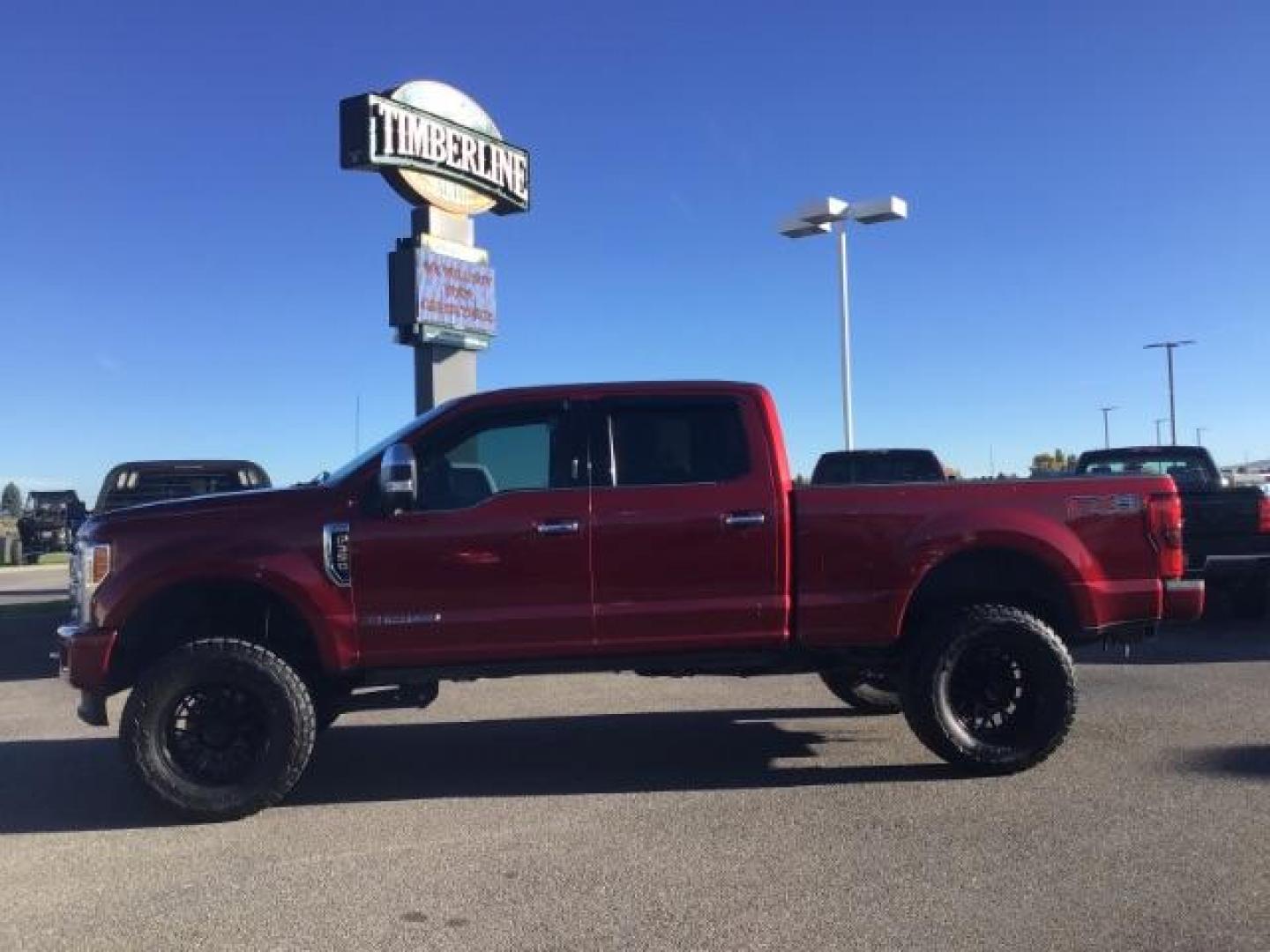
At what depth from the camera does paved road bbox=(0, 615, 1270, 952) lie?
164 inches

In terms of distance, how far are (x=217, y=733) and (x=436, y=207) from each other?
45.6ft

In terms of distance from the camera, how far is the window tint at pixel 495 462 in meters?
6.05

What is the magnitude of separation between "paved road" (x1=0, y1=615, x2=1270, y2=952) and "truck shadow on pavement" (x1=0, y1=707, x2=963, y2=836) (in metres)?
0.03

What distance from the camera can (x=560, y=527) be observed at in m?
5.96

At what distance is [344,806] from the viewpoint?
592 centimetres

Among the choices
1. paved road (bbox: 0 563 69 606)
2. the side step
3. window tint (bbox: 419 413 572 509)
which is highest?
window tint (bbox: 419 413 572 509)

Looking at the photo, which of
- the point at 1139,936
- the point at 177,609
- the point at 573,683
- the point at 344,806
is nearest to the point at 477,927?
the point at 344,806

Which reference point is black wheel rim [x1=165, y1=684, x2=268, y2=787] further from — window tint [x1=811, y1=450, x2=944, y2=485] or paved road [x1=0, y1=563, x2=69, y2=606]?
paved road [x1=0, y1=563, x2=69, y2=606]

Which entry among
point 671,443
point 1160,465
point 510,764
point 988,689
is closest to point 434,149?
point 1160,465

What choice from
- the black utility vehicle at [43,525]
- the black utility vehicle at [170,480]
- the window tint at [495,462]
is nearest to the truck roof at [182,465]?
the black utility vehicle at [170,480]

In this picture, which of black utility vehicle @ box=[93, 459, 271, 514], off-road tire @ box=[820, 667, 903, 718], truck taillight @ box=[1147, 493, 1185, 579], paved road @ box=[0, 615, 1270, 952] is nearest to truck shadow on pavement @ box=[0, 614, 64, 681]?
black utility vehicle @ box=[93, 459, 271, 514]

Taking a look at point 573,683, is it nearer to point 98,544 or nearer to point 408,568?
point 408,568

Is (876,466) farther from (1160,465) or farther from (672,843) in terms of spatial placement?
(672,843)

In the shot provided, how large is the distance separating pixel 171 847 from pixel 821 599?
351 centimetres
